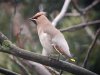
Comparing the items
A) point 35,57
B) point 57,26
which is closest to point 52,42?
point 35,57

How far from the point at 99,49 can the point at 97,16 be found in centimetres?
139

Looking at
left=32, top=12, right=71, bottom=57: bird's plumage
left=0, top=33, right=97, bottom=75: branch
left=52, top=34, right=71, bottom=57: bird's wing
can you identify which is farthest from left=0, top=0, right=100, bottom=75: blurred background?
left=0, top=33, right=97, bottom=75: branch

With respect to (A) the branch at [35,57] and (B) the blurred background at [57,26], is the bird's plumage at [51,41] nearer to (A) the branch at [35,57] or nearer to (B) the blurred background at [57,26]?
(A) the branch at [35,57]

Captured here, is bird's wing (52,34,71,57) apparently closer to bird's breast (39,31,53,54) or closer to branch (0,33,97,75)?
bird's breast (39,31,53,54)

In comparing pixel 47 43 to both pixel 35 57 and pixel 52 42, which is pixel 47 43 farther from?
pixel 35 57

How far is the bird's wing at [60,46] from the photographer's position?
10.1 feet

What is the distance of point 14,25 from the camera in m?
6.68

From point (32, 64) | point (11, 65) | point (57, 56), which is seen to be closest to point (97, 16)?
point (11, 65)

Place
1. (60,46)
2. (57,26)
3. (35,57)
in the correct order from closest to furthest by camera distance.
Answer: (35,57) < (60,46) < (57,26)

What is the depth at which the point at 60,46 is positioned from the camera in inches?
124

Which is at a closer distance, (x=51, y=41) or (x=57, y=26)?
(x=51, y=41)

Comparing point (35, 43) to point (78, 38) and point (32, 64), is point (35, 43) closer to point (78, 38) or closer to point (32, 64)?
point (78, 38)

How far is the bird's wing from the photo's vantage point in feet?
10.1

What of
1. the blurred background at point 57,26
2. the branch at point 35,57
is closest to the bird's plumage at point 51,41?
the branch at point 35,57
